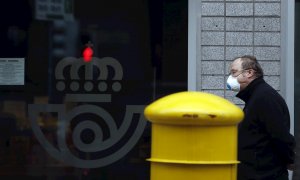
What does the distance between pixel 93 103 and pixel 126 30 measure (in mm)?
920

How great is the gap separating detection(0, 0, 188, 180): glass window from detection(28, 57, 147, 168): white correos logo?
0.5 inches

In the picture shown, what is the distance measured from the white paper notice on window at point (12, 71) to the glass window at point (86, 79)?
0.04 feet

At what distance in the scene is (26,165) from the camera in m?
8.96

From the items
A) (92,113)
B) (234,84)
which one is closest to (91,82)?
(92,113)

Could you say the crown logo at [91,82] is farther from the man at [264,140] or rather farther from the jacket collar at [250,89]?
the man at [264,140]

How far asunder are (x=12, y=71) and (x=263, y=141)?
13.8ft

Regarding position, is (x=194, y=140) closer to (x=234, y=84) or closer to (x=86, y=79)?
(x=234, y=84)

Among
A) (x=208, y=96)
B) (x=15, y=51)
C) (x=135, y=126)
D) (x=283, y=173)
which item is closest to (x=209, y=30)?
(x=135, y=126)

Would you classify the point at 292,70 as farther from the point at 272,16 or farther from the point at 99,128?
the point at 99,128

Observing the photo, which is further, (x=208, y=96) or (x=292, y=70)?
(x=292, y=70)

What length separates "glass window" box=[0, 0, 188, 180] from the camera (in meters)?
8.85

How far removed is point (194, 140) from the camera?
180 inches

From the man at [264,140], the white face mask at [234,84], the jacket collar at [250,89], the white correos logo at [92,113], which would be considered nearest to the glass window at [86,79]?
the white correos logo at [92,113]

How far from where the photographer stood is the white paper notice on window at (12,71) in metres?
8.95
